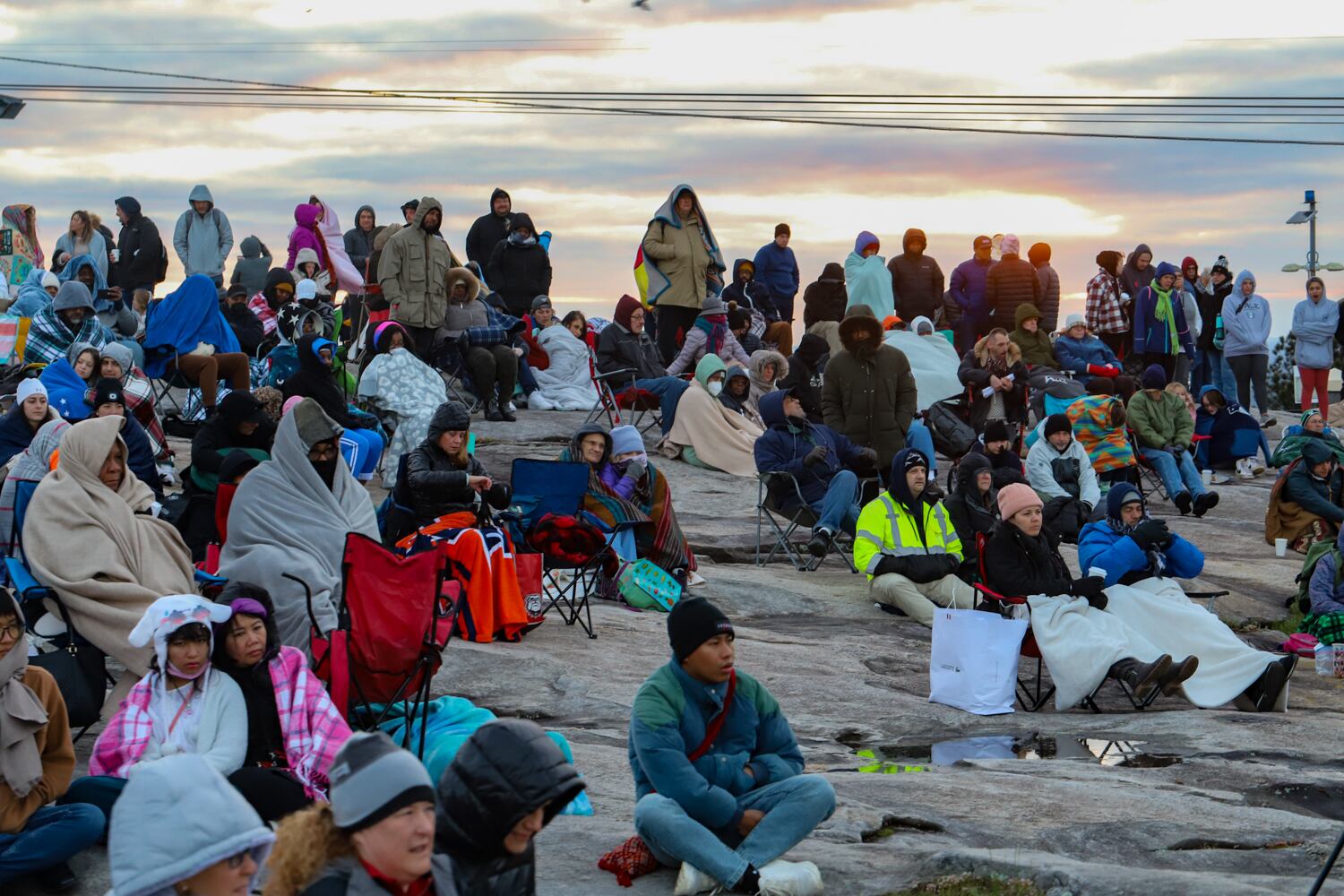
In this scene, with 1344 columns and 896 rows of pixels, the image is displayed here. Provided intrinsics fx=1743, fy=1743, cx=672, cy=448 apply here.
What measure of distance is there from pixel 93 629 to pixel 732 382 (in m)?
9.58

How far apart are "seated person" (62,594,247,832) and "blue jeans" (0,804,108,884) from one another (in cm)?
22

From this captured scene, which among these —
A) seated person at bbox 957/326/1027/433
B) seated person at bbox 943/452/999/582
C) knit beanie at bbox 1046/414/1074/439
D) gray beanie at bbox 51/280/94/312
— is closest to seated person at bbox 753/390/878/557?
seated person at bbox 943/452/999/582

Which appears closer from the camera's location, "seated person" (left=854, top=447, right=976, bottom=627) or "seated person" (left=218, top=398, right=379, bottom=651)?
"seated person" (left=218, top=398, right=379, bottom=651)

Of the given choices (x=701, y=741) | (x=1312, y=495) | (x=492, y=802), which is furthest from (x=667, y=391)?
(x=492, y=802)

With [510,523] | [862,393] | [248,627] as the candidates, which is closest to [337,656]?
[248,627]

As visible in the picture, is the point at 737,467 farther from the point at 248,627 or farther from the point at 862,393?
the point at 248,627

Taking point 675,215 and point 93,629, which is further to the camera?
point 675,215

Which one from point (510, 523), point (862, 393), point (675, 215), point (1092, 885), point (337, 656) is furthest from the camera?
point (675, 215)

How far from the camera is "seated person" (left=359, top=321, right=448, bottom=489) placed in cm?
1448

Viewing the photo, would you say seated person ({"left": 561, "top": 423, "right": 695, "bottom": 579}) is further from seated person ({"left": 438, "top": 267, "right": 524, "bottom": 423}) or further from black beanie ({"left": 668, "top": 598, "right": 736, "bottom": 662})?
seated person ({"left": 438, "top": 267, "right": 524, "bottom": 423})

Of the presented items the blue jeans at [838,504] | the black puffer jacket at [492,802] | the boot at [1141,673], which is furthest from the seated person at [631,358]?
the black puffer jacket at [492,802]

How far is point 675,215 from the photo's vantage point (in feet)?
61.3

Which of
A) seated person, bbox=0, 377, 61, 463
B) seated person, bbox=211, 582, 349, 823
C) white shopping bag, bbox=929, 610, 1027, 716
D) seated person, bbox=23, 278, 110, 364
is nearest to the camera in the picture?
seated person, bbox=211, 582, 349, 823

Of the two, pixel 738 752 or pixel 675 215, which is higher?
pixel 675 215
